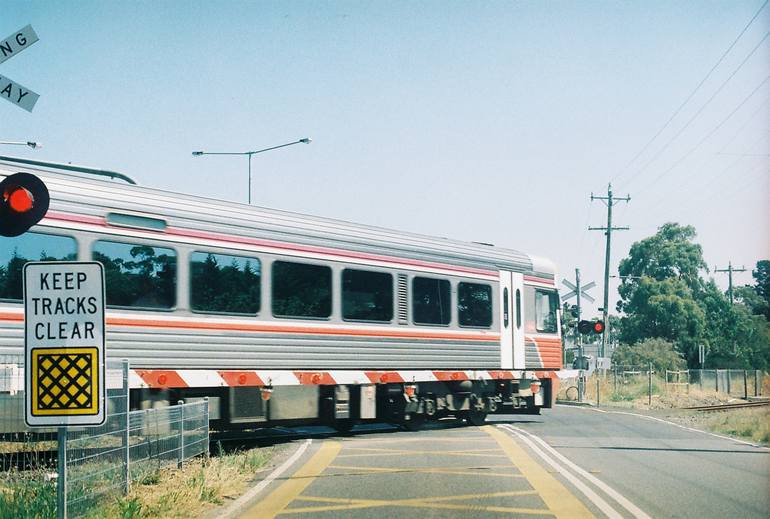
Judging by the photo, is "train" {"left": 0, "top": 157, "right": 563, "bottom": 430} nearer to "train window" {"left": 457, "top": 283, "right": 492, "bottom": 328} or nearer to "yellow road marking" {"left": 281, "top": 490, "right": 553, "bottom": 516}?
A: "train window" {"left": 457, "top": 283, "right": 492, "bottom": 328}

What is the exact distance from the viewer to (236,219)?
15375 mm

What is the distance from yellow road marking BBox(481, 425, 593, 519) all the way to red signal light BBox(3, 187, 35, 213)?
5408mm

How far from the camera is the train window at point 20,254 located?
40.5 feet

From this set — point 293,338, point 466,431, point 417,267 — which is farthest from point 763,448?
point 293,338

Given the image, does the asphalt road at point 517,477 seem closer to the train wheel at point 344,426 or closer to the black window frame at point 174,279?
the train wheel at point 344,426

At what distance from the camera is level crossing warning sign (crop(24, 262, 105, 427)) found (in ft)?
24.6

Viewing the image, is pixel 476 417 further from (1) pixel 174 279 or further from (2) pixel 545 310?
(1) pixel 174 279

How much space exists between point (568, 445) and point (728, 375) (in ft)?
108

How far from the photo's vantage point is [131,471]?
1043cm

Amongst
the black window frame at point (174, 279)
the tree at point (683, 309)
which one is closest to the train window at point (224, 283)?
the black window frame at point (174, 279)

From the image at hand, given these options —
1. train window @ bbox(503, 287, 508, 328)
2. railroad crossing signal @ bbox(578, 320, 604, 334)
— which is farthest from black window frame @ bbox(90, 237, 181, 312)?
railroad crossing signal @ bbox(578, 320, 604, 334)

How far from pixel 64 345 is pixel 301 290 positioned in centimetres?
881

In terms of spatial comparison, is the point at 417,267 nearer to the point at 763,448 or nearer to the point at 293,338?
the point at 293,338

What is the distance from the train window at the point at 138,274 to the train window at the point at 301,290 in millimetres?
2138
